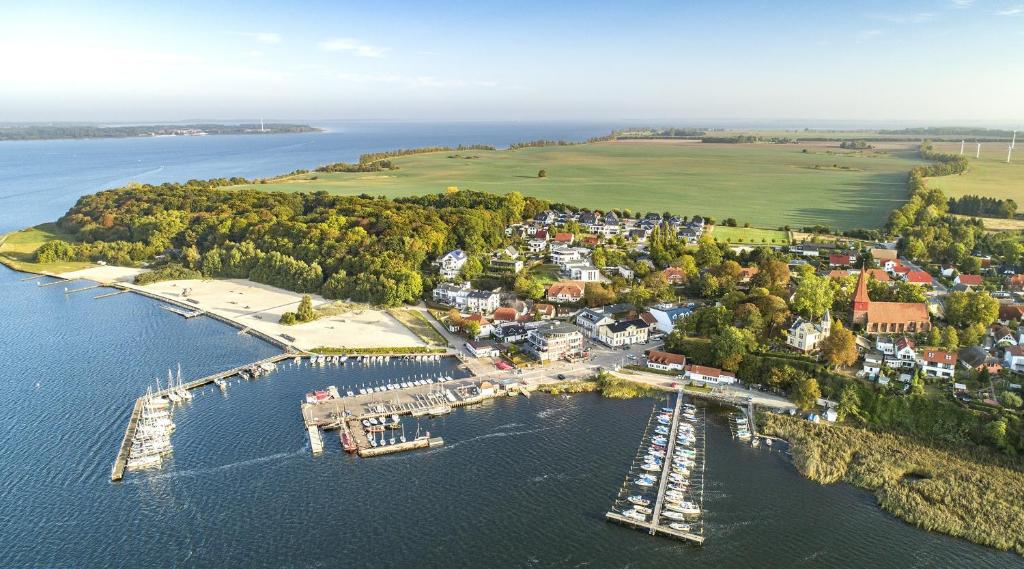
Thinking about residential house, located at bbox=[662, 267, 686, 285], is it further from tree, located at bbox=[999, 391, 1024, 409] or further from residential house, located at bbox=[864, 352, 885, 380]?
tree, located at bbox=[999, 391, 1024, 409]

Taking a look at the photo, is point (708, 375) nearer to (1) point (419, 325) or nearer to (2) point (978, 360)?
(2) point (978, 360)

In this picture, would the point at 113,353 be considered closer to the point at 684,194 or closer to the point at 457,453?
the point at 457,453

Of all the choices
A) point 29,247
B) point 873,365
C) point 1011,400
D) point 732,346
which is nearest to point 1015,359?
point 1011,400

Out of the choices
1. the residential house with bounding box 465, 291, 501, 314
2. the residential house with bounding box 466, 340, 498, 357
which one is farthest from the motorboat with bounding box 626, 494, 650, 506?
the residential house with bounding box 465, 291, 501, 314

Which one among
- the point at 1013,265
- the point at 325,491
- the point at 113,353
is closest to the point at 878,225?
the point at 1013,265

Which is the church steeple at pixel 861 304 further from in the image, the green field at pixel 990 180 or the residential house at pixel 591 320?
the green field at pixel 990 180

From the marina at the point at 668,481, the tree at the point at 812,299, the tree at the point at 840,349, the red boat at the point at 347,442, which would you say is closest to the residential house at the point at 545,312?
the marina at the point at 668,481
